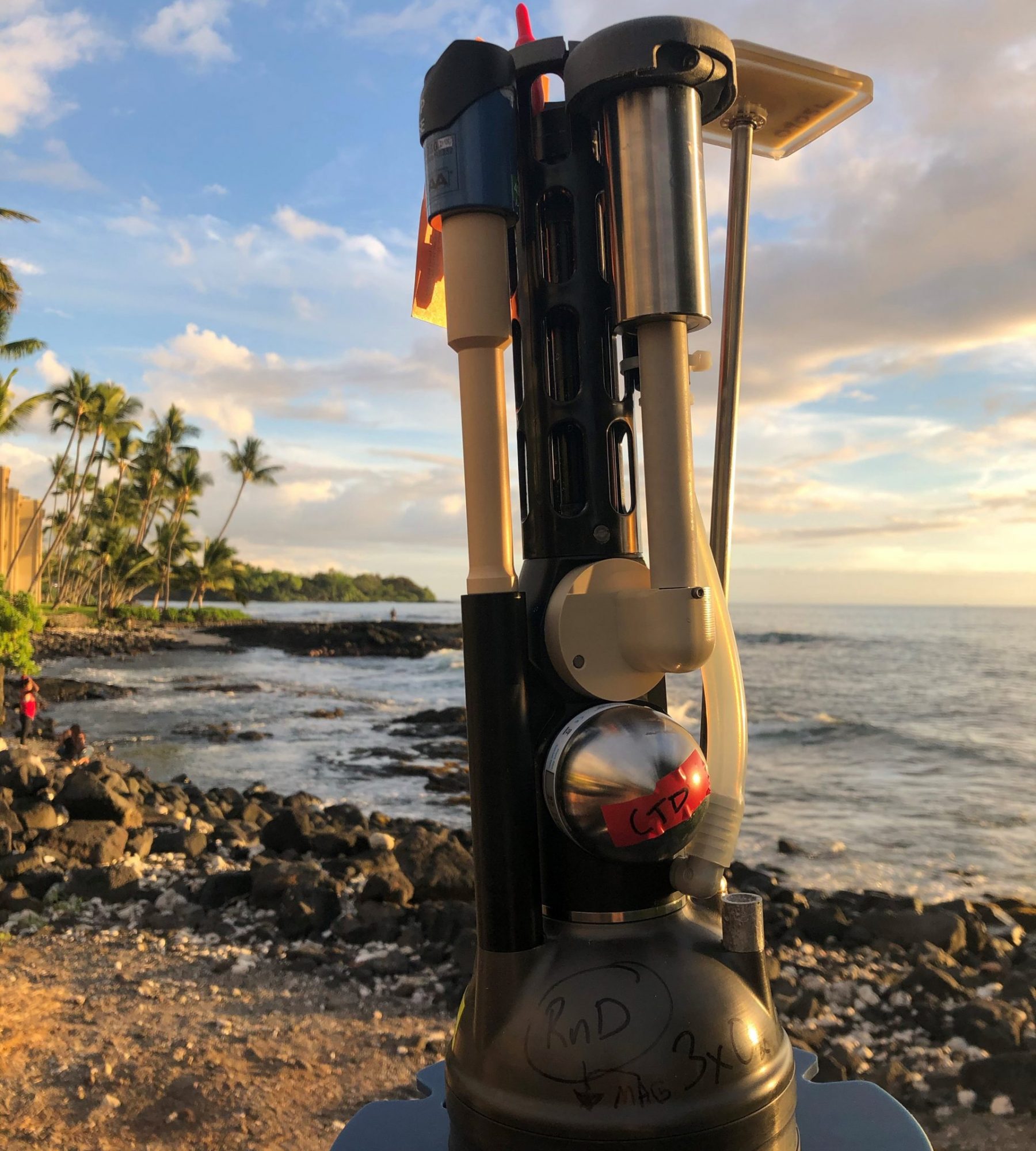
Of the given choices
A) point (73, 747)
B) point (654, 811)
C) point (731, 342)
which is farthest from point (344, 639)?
point (654, 811)

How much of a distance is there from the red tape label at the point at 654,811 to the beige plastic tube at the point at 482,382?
1.51 ft

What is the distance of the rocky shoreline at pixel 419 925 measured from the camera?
5.06 meters

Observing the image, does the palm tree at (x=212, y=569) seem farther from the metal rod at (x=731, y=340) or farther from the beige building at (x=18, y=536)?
the metal rod at (x=731, y=340)

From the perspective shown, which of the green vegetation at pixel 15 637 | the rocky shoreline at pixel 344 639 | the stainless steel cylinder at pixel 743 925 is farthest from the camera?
the rocky shoreline at pixel 344 639

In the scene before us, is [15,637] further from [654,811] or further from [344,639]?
[344,639]

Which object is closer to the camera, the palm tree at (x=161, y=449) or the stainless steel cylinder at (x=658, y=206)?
the stainless steel cylinder at (x=658, y=206)

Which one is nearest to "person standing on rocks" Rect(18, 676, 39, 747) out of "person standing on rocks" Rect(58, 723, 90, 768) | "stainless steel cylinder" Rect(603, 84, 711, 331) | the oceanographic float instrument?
"person standing on rocks" Rect(58, 723, 90, 768)

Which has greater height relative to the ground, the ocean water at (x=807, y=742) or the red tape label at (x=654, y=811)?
the red tape label at (x=654, y=811)

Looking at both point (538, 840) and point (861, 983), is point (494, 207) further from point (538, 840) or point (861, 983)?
point (861, 983)

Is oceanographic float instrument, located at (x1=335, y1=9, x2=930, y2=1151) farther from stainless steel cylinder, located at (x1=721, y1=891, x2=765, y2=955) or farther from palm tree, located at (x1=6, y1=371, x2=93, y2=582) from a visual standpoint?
palm tree, located at (x1=6, y1=371, x2=93, y2=582)

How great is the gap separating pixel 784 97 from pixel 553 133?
77 centimetres

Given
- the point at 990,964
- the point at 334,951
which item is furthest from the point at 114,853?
the point at 990,964

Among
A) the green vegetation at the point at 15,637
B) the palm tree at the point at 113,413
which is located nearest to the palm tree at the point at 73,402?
the palm tree at the point at 113,413

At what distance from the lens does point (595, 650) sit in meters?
1.92
